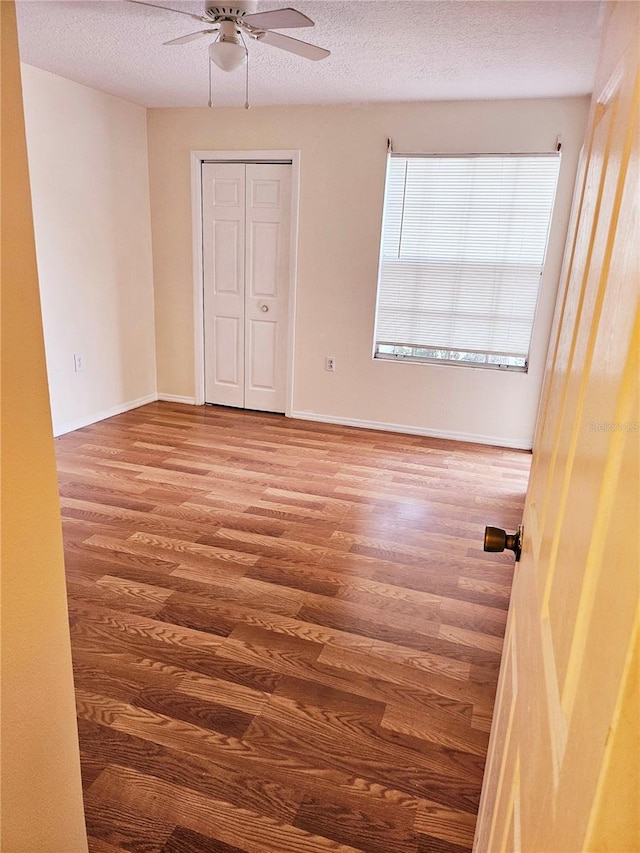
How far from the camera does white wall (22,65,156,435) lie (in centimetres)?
367

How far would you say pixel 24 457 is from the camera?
0.79 m

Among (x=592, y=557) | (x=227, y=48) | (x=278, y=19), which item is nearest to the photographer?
(x=592, y=557)

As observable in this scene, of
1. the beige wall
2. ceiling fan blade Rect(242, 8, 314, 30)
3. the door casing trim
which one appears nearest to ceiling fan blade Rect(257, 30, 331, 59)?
ceiling fan blade Rect(242, 8, 314, 30)

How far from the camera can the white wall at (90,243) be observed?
3670mm

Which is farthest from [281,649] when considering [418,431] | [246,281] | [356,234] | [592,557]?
[246,281]

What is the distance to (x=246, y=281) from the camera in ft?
15.1

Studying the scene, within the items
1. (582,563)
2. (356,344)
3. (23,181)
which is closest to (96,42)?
(356,344)

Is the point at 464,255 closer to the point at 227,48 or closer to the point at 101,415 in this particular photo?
the point at 227,48

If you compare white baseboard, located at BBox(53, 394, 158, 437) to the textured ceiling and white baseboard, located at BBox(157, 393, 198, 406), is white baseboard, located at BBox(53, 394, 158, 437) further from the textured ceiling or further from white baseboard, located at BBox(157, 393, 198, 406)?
the textured ceiling

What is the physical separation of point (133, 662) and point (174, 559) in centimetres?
66

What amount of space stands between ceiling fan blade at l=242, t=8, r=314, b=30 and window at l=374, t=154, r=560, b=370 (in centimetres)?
188

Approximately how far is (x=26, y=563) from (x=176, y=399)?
438 cm

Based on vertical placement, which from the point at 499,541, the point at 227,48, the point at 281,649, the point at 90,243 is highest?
the point at 227,48

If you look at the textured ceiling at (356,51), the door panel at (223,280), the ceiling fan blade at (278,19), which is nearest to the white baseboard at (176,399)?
the door panel at (223,280)
